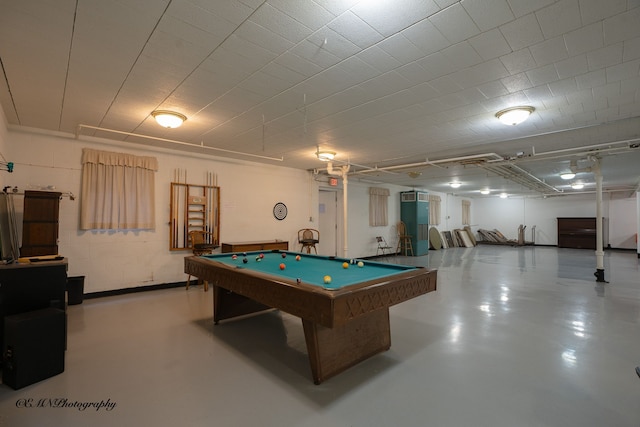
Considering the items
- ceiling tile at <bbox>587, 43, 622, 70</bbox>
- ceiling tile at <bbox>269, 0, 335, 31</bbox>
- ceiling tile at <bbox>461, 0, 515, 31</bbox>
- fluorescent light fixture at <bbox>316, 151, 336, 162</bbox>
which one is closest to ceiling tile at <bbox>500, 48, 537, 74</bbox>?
ceiling tile at <bbox>587, 43, 622, 70</bbox>

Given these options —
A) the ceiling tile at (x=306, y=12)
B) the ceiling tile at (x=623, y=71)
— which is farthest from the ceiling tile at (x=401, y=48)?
the ceiling tile at (x=623, y=71)

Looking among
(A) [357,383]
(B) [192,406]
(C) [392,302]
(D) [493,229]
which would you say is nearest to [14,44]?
(B) [192,406]

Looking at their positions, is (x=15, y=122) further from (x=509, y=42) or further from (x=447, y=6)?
(x=509, y=42)

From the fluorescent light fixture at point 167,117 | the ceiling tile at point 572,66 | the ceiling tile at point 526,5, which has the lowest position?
the fluorescent light fixture at point 167,117

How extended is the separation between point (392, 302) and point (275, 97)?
2.58 m

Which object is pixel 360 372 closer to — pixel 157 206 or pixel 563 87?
pixel 563 87

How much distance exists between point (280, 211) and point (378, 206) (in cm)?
418

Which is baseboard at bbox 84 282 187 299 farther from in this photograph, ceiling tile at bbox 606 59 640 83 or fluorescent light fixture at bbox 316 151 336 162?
ceiling tile at bbox 606 59 640 83

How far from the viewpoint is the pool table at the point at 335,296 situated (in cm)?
209

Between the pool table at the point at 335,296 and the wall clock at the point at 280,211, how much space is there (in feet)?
13.1

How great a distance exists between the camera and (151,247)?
561 cm

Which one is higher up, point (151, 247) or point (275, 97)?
point (275, 97)

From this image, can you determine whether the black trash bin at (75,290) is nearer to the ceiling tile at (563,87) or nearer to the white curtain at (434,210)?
the ceiling tile at (563,87)

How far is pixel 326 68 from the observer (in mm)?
2762
